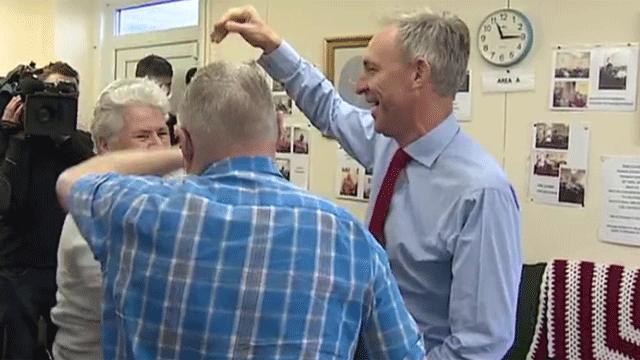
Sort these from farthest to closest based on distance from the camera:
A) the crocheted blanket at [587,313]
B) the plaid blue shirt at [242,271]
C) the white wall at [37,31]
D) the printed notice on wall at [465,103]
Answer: the white wall at [37,31]
the printed notice on wall at [465,103]
the crocheted blanket at [587,313]
the plaid blue shirt at [242,271]

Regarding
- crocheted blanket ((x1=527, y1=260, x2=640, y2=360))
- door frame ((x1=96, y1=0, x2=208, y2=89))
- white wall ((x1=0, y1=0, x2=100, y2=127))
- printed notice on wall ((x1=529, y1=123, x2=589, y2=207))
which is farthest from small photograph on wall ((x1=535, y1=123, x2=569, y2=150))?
white wall ((x1=0, y1=0, x2=100, y2=127))

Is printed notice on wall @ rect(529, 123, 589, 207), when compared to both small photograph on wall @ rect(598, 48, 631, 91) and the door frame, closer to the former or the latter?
small photograph on wall @ rect(598, 48, 631, 91)

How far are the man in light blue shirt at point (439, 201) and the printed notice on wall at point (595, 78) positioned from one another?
4.53 ft

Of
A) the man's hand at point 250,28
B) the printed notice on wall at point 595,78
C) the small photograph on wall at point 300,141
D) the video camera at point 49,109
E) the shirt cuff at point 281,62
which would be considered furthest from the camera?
the small photograph on wall at point 300,141

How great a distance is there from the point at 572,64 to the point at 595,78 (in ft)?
0.36

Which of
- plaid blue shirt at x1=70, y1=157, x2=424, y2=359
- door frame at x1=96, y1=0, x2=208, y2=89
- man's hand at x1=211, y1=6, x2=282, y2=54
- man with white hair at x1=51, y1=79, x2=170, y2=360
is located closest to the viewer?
plaid blue shirt at x1=70, y1=157, x2=424, y2=359

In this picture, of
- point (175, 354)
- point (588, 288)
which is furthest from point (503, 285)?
point (588, 288)

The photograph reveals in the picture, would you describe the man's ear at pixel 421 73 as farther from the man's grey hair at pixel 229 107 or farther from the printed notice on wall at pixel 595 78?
the printed notice on wall at pixel 595 78

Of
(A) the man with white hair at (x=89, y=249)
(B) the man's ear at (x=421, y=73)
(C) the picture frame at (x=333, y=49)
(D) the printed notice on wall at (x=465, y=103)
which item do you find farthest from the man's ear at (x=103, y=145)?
(C) the picture frame at (x=333, y=49)

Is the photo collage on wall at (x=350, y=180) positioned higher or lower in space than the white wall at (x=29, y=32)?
lower

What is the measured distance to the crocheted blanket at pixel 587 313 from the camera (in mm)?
2748

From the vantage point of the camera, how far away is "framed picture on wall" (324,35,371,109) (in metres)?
3.71

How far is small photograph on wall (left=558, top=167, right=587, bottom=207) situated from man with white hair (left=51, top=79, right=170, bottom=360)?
166 centimetres

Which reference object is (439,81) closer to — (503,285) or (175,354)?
(503,285)
